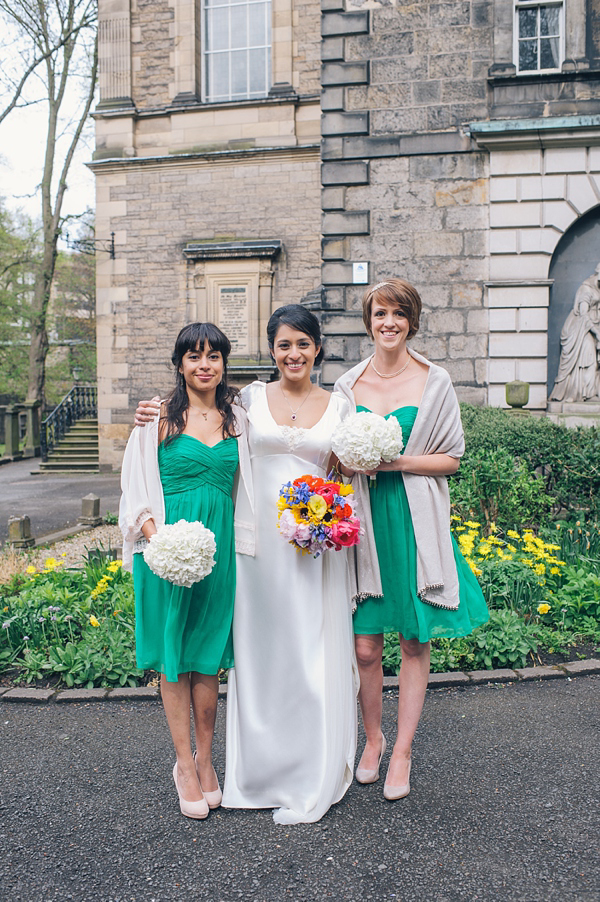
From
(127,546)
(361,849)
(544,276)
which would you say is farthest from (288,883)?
(544,276)

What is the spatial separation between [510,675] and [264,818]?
195 centimetres

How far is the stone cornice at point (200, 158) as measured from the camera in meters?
16.8

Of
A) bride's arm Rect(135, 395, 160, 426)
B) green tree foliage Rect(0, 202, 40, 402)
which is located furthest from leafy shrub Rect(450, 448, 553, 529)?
green tree foliage Rect(0, 202, 40, 402)

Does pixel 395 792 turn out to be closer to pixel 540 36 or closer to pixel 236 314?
pixel 540 36

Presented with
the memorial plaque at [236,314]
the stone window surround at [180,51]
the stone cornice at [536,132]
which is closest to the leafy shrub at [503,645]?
the stone cornice at [536,132]

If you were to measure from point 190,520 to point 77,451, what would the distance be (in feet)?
57.9

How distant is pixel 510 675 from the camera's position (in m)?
4.44

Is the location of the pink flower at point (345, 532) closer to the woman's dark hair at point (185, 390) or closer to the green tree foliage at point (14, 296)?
the woman's dark hair at point (185, 390)

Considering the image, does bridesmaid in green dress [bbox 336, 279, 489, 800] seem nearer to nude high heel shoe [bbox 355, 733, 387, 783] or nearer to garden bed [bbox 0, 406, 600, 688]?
nude high heel shoe [bbox 355, 733, 387, 783]

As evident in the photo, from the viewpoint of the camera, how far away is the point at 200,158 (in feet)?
56.4

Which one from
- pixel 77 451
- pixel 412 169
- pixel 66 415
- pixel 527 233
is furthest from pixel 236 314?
pixel 527 233

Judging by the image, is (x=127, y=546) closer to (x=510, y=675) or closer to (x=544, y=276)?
(x=510, y=675)

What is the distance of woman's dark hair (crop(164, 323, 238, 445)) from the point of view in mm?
3111

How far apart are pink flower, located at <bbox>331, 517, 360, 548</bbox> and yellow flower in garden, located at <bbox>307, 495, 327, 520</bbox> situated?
0.07 meters
